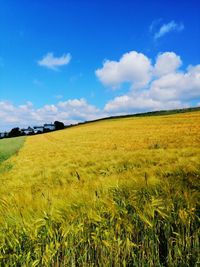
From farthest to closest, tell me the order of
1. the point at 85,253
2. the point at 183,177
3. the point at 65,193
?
the point at 183,177 < the point at 65,193 < the point at 85,253

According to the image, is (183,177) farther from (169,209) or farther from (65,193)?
(65,193)

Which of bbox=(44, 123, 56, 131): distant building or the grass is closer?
the grass

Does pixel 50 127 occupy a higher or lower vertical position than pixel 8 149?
lower

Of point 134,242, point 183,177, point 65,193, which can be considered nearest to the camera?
point 134,242

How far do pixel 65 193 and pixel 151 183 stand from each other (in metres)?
0.96

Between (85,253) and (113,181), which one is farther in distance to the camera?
(113,181)

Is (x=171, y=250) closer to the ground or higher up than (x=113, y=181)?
closer to the ground

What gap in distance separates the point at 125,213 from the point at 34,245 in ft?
2.79

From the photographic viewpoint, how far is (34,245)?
8.47 ft

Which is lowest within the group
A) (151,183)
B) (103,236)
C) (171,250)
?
(171,250)

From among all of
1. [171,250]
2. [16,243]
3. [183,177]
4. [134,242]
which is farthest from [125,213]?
[183,177]

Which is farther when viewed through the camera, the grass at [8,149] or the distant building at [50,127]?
the distant building at [50,127]

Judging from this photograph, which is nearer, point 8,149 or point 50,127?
point 8,149

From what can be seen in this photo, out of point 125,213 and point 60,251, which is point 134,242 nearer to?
point 125,213
